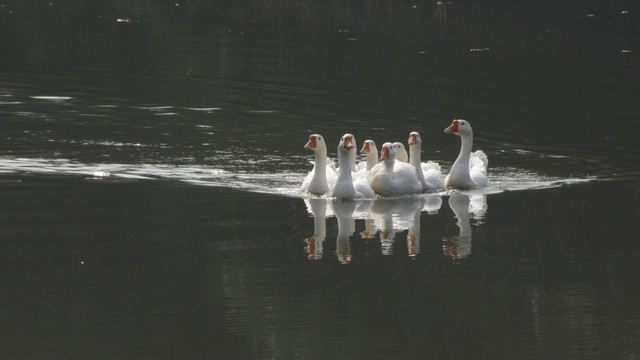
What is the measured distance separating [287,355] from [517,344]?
6.76ft

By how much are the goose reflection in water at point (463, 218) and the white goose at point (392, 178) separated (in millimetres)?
654

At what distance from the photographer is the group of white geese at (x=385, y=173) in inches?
708

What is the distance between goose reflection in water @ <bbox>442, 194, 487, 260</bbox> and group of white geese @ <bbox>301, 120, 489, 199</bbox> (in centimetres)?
58

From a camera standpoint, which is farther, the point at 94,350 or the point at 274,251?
the point at 274,251

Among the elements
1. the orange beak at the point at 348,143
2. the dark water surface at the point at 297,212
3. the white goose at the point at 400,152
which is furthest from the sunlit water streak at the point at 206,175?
the white goose at the point at 400,152

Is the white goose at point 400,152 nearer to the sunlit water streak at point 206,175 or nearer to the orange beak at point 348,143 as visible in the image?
the sunlit water streak at point 206,175

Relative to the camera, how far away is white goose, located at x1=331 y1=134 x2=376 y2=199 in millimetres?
17844

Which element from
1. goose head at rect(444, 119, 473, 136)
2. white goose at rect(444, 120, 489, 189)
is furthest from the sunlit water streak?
goose head at rect(444, 119, 473, 136)

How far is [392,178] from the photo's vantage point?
1827cm

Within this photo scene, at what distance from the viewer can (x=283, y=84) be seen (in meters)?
30.9

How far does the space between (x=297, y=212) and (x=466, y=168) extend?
12.2ft

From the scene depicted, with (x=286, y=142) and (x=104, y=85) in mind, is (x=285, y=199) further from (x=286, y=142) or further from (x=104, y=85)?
(x=104, y=85)

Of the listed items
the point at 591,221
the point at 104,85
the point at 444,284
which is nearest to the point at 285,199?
the point at 591,221

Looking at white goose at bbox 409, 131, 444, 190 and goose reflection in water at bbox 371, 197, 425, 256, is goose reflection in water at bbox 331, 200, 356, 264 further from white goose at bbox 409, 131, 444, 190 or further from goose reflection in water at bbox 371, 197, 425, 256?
white goose at bbox 409, 131, 444, 190
